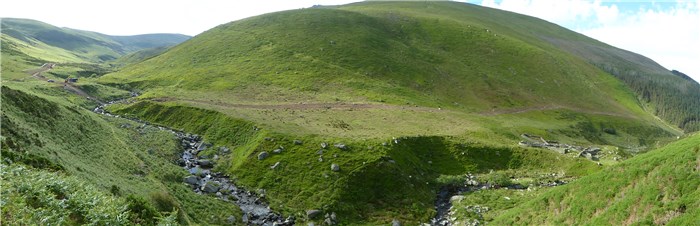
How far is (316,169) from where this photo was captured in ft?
141

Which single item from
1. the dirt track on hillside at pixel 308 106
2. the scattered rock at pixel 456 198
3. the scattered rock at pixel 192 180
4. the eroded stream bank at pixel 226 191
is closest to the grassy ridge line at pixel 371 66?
the dirt track on hillside at pixel 308 106

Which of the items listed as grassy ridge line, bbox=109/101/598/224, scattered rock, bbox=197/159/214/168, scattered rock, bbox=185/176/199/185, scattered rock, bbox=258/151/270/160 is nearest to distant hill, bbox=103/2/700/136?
grassy ridge line, bbox=109/101/598/224

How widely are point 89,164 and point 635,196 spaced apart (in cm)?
4059

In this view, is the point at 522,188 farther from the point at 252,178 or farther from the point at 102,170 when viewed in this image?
the point at 102,170

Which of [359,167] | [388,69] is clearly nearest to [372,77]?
[388,69]

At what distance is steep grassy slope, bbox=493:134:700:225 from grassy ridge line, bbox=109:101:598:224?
12.4 metres

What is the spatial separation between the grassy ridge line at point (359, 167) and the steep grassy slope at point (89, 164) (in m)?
6.31

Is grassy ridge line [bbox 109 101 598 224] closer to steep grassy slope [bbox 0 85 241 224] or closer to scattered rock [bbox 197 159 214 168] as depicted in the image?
scattered rock [bbox 197 159 214 168]

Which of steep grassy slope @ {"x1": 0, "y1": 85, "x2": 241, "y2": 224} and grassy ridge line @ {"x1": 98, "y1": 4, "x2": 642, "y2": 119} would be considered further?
grassy ridge line @ {"x1": 98, "y1": 4, "x2": 642, "y2": 119}

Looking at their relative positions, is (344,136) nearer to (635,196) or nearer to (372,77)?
(635,196)

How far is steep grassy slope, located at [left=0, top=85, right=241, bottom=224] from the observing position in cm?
1769

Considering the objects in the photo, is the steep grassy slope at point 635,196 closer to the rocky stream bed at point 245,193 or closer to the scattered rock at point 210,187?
the rocky stream bed at point 245,193

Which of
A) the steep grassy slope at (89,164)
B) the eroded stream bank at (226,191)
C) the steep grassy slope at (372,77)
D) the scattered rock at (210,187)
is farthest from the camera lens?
the steep grassy slope at (372,77)

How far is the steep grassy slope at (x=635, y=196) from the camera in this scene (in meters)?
21.2
